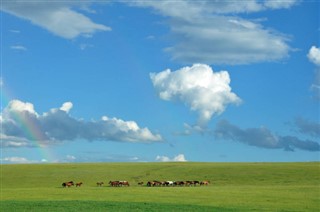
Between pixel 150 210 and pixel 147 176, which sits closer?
pixel 150 210

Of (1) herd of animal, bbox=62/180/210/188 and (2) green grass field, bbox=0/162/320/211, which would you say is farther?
(1) herd of animal, bbox=62/180/210/188

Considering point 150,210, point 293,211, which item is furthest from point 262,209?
point 150,210

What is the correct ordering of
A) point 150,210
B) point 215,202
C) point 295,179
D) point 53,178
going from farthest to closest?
point 53,178 < point 295,179 < point 215,202 < point 150,210

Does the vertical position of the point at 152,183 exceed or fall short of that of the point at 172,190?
it exceeds it

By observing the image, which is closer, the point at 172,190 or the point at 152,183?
the point at 172,190

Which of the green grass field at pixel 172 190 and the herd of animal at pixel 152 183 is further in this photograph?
the herd of animal at pixel 152 183

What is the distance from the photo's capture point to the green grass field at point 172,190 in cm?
3319

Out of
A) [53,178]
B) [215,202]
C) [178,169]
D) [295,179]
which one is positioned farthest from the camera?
[178,169]

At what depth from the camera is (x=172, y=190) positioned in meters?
53.0

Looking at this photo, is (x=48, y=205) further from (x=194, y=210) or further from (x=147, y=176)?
(x=147, y=176)

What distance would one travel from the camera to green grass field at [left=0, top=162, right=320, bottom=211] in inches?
1307

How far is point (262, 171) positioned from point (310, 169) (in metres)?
7.74

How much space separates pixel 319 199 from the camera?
128 ft

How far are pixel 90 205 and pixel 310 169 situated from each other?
5673 centimetres
